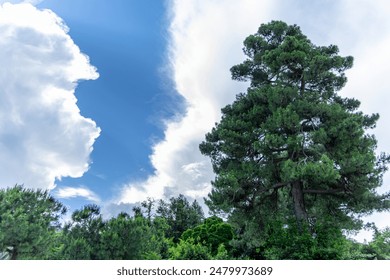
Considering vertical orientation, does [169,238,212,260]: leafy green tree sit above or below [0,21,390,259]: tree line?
below

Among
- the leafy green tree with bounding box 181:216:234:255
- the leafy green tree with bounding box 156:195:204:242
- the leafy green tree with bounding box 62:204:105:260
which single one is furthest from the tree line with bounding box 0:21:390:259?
the leafy green tree with bounding box 156:195:204:242

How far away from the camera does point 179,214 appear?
122 feet

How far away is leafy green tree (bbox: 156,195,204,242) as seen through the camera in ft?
117

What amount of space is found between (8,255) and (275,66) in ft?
41.2

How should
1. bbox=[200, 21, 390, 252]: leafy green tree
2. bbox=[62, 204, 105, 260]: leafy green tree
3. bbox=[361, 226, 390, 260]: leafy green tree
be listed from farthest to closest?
bbox=[361, 226, 390, 260]: leafy green tree
bbox=[200, 21, 390, 252]: leafy green tree
bbox=[62, 204, 105, 260]: leafy green tree

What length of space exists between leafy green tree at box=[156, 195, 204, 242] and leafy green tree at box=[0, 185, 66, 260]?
78.3 feet

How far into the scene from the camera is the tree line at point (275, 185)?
9.38m

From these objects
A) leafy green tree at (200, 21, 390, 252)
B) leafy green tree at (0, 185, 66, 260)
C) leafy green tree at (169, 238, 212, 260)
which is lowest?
leafy green tree at (169, 238, 212, 260)

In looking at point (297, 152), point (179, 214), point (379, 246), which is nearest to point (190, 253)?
point (297, 152)

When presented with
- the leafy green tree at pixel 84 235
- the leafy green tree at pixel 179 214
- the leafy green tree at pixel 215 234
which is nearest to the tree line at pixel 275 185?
the leafy green tree at pixel 84 235

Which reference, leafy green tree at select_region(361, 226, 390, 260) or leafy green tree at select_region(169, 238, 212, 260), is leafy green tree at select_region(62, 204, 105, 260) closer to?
leafy green tree at select_region(169, 238, 212, 260)

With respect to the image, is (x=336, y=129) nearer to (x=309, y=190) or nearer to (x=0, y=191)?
(x=309, y=190)

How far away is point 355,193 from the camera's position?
1272cm
